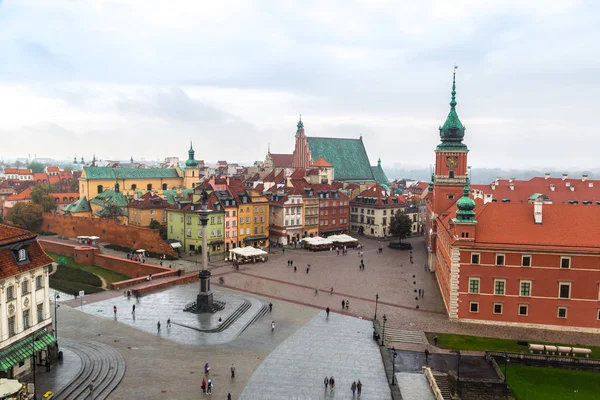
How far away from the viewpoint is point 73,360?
104 ft

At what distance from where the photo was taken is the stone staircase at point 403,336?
37.2 m

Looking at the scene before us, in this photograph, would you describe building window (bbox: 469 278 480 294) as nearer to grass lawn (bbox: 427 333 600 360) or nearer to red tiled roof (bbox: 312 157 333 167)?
grass lawn (bbox: 427 333 600 360)

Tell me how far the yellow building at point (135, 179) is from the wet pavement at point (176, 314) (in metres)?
55.5

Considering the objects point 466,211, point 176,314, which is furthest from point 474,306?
point 176,314

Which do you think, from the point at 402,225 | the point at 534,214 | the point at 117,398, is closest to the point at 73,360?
the point at 117,398

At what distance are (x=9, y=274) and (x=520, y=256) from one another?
1415 inches

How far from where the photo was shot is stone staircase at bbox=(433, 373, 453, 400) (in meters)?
29.1

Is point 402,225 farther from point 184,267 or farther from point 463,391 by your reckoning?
point 463,391

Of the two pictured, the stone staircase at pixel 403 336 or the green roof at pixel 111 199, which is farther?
the green roof at pixel 111 199

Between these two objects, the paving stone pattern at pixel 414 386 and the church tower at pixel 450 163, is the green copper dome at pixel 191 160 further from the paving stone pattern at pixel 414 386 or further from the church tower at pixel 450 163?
the paving stone pattern at pixel 414 386

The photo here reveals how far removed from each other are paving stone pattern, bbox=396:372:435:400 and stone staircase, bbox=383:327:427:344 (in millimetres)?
5413

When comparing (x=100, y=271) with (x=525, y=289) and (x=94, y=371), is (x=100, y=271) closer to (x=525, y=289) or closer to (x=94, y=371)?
(x=94, y=371)


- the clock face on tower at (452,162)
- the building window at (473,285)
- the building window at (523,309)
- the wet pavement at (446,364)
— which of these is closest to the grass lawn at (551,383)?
the wet pavement at (446,364)

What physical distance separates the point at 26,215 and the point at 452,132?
235 ft
